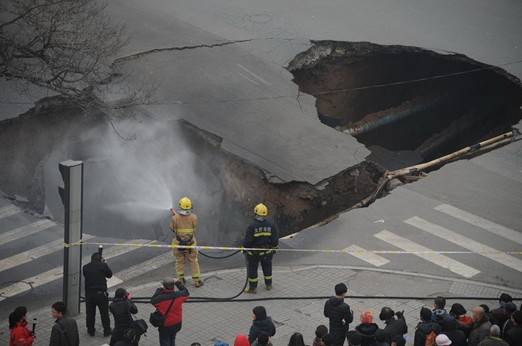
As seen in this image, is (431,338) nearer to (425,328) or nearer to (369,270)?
(425,328)

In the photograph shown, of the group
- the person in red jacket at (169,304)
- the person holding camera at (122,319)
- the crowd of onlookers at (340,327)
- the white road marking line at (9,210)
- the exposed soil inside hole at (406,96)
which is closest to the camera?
the crowd of onlookers at (340,327)

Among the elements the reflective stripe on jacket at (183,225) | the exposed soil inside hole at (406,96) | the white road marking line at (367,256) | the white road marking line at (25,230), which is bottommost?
the white road marking line at (367,256)

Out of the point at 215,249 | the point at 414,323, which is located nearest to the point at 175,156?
the point at 215,249

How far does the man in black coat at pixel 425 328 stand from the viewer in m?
12.4

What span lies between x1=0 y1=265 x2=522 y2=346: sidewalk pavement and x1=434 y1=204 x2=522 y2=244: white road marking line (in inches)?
86.3

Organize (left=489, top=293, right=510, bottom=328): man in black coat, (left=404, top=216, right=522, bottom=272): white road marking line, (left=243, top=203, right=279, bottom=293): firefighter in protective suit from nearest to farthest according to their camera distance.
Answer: (left=489, top=293, right=510, bottom=328): man in black coat < (left=243, top=203, right=279, bottom=293): firefighter in protective suit < (left=404, top=216, right=522, bottom=272): white road marking line

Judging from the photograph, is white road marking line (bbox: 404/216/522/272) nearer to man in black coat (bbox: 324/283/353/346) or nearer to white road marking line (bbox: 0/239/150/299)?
man in black coat (bbox: 324/283/353/346)

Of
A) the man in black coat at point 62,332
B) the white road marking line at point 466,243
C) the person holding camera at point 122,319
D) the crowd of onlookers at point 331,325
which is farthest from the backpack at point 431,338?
the white road marking line at point 466,243

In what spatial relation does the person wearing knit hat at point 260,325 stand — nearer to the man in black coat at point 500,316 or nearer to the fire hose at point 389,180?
the fire hose at point 389,180

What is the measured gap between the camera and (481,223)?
18.5 m

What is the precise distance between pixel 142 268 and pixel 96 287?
285 centimetres

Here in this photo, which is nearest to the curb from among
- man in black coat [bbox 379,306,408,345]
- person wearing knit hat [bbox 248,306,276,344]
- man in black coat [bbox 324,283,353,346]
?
man in black coat [bbox 324,283,353,346]

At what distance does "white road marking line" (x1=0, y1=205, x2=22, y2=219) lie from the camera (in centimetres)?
1775

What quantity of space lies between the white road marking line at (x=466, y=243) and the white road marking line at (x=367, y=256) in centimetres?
A: 150
